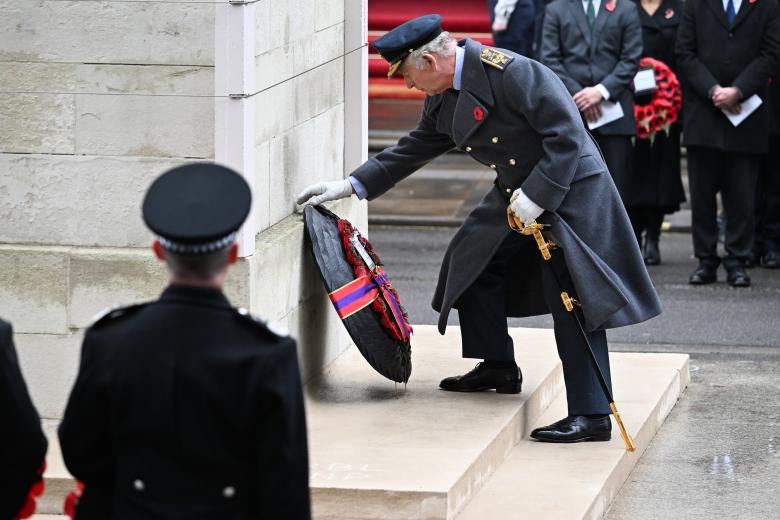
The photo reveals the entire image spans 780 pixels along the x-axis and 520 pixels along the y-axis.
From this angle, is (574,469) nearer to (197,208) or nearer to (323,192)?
(323,192)

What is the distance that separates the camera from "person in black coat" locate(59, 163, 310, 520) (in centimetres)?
309

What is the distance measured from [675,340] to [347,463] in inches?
151

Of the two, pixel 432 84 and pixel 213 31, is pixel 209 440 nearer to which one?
pixel 213 31

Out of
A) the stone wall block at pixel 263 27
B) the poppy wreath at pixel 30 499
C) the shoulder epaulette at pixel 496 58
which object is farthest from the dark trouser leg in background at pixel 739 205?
the poppy wreath at pixel 30 499

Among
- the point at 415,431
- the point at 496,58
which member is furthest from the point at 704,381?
the point at 496,58

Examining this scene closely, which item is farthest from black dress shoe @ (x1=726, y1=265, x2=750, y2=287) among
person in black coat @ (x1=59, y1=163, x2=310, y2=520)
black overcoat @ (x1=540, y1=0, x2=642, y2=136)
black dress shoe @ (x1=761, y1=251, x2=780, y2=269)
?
person in black coat @ (x1=59, y1=163, x2=310, y2=520)

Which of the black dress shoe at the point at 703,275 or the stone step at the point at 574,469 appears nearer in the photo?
the stone step at the point at 574,469

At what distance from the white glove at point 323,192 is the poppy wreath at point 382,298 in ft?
0.35

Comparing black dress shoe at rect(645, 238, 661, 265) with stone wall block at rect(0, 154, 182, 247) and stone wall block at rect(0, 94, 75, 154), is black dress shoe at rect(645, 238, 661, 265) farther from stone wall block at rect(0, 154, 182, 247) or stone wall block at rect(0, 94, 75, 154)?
stone wall block at rect(0, 94, 75, 154)

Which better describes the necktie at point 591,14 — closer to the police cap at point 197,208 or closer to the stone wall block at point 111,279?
the stone wall block at point 111,279

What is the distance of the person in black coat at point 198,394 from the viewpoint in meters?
3.09

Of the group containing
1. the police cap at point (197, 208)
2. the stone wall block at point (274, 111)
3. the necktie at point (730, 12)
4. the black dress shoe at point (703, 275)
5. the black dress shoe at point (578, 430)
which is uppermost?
the police cap at point (197, 208)

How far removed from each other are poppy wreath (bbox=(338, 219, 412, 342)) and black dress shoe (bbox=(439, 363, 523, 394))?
282 mm

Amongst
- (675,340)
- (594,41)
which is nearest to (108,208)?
(675,340)
